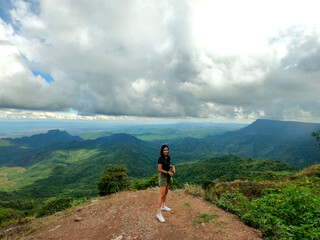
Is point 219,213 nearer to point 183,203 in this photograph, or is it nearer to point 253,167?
point 183,203

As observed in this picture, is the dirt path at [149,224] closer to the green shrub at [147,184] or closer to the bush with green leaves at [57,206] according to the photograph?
the bush with green leaves at [57,206]

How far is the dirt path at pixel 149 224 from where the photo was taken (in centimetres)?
691

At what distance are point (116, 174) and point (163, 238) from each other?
2387 centimetres

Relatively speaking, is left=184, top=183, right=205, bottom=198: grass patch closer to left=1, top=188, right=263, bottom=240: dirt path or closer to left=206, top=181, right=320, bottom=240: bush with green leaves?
left=1, top=188, right=263, bottom=240: dirt path

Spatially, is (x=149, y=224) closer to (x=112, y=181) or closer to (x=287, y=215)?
(x=287, y=215)

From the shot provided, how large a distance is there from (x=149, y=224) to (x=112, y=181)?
2142cm

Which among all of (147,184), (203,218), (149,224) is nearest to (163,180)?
(149,224)

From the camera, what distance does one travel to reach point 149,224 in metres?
7.88

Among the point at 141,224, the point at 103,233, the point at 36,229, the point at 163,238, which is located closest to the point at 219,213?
the point at 163,238

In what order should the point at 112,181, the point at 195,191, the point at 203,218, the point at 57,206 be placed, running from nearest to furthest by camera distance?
1. the point at 203,218
2. the point at 195,191
3. the point at 57,206
4. the point at 112,181

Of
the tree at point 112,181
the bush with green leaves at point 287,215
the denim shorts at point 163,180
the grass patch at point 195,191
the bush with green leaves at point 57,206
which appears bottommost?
the bush with green leaves at point 57,206

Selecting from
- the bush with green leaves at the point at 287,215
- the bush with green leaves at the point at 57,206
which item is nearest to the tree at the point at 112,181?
the bush with green leaves at the point at 57,206

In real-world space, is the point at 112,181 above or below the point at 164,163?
below

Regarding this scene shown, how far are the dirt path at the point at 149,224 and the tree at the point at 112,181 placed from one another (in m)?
16.1
